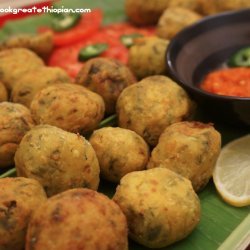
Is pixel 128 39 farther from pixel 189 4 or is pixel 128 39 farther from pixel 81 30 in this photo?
pixel 189 4

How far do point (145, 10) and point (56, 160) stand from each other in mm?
1959

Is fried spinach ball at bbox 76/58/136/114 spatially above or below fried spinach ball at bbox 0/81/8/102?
above

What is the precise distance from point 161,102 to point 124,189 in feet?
1.86

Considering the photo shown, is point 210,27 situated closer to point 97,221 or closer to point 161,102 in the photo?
point 161,102

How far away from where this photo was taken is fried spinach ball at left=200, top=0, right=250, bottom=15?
3079 mm

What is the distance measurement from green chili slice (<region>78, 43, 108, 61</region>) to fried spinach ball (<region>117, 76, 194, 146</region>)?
912 mm

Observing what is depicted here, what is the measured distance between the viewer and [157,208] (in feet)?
5.34

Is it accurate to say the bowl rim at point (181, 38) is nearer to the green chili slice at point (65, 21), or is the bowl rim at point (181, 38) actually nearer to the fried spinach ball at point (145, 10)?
the fried spinach ball at point (145, 10)

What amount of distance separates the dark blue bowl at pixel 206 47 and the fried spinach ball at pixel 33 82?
582mm

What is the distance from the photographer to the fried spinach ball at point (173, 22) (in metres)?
2.92

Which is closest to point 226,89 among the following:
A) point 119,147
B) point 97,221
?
point 119,147

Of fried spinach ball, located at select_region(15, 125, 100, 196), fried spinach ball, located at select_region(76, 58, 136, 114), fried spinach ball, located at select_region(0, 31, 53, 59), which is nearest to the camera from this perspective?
fried spinach ball, located at select_region(15, 125, 100, 196)

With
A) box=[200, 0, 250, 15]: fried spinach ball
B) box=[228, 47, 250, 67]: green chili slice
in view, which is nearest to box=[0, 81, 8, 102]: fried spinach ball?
box=[228, 47, 250, 67]: green chili slice

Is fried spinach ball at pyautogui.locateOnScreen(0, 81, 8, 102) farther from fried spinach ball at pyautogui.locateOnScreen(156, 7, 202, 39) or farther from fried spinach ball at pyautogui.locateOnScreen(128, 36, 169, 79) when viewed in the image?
fried spinach ball at pyautogui.locateOnScreen(156, 7, 202, 39)
